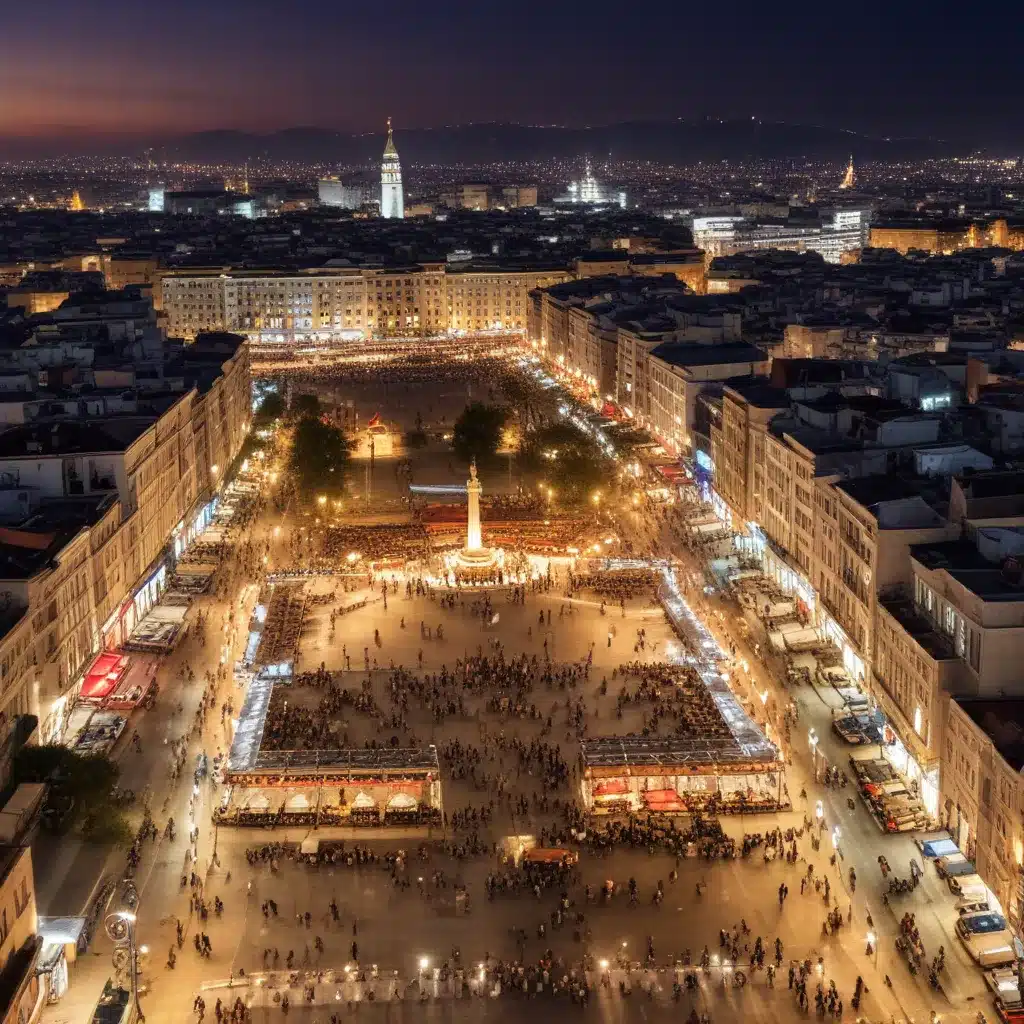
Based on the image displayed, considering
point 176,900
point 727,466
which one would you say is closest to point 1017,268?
point 727,466

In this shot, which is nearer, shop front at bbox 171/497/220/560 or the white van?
the white van

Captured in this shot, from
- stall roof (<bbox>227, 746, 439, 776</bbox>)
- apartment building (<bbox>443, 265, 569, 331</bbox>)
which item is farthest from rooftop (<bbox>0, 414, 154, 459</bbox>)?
apartment building (<bbox>443, 265, 569, 331</bbox>)

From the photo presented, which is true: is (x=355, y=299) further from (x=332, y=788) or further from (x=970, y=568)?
(x=970, y=568)

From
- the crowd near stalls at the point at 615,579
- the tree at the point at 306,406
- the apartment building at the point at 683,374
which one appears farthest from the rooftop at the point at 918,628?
the tree at the point at 306,406

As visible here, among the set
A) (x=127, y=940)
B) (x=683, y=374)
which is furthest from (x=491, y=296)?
(x=127, y=940)

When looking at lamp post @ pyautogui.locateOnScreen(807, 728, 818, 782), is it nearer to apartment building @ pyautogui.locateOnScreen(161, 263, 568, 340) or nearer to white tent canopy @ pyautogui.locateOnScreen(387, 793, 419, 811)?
white tent canopy @ pyautogui.locateOnScreen(387, 793, 419, 811)

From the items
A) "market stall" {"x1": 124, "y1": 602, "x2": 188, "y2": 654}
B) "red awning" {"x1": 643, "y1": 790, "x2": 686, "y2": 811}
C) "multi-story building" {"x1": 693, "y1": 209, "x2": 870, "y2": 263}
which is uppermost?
"red awning" {"x1": 643, "y1": 790, "x2": 686, "y2": 811}

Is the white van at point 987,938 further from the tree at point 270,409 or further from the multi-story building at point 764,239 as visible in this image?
the multi-story building at point 764,239
